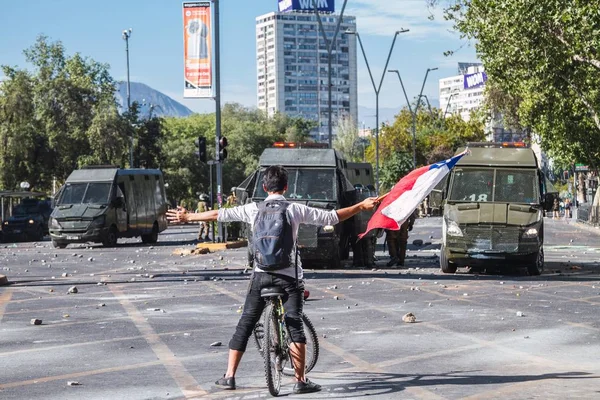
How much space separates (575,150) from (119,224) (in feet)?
90.6

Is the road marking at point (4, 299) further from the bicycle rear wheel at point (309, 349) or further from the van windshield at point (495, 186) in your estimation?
the van windshield at point (495, 186)

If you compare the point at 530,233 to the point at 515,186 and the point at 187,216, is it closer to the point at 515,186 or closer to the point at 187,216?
the point at 515,186

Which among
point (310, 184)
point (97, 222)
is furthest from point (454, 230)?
point (97, 222)

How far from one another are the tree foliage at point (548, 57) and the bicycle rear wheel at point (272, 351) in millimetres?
20821

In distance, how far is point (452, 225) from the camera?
72.3 feet

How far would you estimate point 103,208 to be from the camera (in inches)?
1474

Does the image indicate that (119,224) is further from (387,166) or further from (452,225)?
(387,166)

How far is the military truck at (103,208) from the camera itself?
36906 mm

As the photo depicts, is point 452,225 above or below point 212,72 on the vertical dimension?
below

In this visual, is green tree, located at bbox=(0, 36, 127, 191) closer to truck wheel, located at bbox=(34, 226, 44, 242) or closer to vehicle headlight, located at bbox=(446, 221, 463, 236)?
truck wheel, located at bbox=(34, 226, 44, 242)

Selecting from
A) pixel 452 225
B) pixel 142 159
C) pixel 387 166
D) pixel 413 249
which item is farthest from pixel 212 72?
pixel 387 166

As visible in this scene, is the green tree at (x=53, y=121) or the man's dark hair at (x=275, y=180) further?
the green tree at (x=53, y=121)

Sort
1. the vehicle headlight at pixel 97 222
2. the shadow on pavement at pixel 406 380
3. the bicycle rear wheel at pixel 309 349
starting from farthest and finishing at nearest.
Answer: the vehicle headlight at pixel 97 222, the bicycle rear wheel at pixel 309 349, the shadow on pavement at pixel 406 380

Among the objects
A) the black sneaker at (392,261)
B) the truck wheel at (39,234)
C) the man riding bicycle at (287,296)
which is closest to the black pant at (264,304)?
the man riding bicycle at (287,296)
